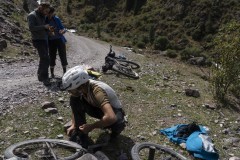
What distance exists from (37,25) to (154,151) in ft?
16.4

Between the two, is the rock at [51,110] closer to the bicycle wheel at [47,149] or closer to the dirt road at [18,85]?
the dirt road at [18,85]

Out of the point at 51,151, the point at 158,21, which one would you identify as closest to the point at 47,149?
the point at 51,151

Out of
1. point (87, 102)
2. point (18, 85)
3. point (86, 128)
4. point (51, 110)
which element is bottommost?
point (18, 85)

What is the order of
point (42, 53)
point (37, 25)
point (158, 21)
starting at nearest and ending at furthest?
point (37, 25) → point (42, 53) → point (158, 21)

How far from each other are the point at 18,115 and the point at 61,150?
1.95 metres

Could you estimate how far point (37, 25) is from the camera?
369 inches

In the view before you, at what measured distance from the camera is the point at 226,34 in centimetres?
1129

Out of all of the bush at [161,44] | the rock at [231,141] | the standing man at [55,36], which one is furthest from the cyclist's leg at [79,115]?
the bush at [161,44]

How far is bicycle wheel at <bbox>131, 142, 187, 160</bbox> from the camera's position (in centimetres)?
609

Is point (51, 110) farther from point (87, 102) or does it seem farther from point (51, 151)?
point (51, 151)

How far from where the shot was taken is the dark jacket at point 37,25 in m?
9.30

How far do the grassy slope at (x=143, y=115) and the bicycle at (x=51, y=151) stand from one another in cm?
54

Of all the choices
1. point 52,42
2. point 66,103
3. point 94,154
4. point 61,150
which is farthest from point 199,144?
point 52,42

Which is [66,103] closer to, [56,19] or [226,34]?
[56,19]
